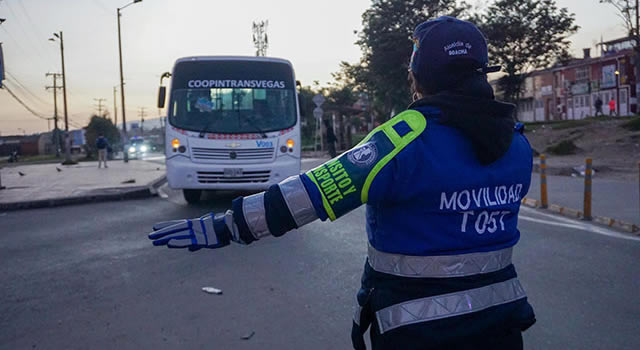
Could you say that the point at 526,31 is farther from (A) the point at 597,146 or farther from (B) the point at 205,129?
(B) the point at 205,129

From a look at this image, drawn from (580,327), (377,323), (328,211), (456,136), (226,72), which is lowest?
(580,327)

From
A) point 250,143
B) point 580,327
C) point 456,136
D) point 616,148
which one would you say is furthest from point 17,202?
point 616,148

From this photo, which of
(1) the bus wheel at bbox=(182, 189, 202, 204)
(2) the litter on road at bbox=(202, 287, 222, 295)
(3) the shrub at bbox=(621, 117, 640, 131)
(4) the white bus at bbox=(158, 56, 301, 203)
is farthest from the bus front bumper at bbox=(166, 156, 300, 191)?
(3) the shrub at bbox=(621, 117, 640, 131)

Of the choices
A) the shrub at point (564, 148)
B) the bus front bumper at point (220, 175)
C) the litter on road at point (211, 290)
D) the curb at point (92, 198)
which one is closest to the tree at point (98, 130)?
the shrub at point (564, 148)

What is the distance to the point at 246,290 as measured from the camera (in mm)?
5027

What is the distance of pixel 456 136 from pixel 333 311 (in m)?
2.89

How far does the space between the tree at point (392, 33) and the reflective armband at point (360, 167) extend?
107 feet

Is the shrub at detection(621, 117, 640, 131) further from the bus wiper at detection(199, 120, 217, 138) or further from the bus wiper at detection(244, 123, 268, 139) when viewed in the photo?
the bus wiper at detection(199, 120, 217, 138)

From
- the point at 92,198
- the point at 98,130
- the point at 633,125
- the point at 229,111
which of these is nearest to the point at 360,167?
the point at 229,111

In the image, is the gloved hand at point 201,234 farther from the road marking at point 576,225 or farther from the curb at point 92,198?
the curb at point 92,198

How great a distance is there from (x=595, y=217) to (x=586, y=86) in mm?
61440

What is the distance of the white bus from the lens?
10523 millimetres

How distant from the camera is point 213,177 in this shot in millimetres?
10508

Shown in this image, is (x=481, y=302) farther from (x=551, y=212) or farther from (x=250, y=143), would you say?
(x=250, y=143)
